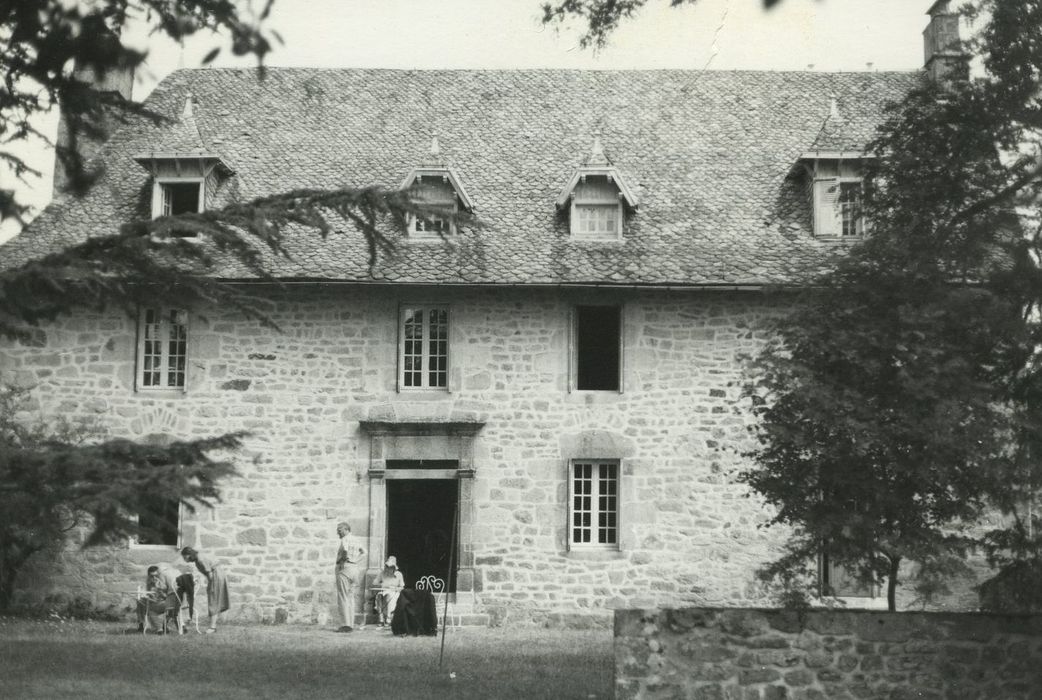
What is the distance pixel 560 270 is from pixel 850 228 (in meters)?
4.53

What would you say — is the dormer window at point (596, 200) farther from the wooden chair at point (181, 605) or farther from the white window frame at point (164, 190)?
the wooden chair at point (181, 605)

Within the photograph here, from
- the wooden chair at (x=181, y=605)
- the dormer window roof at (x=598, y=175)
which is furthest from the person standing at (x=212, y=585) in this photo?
the dormer window roof at (x=598, y=175)

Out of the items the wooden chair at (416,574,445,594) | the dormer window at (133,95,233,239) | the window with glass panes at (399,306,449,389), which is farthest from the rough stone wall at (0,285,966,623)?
the dormer window at (133,95,233,239)

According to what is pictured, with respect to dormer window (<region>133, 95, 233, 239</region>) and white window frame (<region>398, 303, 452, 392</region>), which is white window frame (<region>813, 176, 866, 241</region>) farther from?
dormer window (<region>133, 95, 233, 239</region>)

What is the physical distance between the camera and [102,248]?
22.3 feet

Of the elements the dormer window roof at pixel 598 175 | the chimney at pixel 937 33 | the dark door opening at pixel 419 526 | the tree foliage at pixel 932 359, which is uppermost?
the chimney at pixel 937 33

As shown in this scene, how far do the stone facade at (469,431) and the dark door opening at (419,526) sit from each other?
71cm

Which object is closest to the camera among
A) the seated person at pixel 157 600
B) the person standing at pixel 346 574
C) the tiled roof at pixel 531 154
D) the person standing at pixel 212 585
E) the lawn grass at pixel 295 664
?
the lawn grass at pixel 295 664

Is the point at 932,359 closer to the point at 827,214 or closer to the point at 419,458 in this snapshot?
the point at 827,214

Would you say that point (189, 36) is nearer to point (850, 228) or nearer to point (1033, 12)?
point (1033, 12)

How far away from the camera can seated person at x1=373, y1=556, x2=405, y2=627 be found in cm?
1761

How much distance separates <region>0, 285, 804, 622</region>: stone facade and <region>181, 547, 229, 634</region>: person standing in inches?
27.8

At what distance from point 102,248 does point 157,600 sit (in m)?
10.6

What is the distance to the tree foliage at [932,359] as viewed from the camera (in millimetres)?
Answer: 10445
